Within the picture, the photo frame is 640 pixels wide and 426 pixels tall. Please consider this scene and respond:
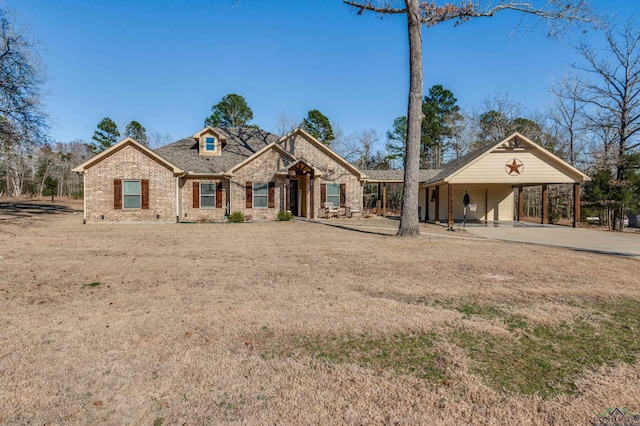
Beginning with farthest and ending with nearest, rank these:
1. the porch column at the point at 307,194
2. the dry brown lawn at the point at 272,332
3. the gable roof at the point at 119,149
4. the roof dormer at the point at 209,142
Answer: the roof dormer at the point at 209,142, the porch column at the point at 307,194, the gable roof at the point at 119,149, the dry brown lawn at the point at 272,332

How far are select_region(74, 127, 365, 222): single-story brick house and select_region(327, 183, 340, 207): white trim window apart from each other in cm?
6

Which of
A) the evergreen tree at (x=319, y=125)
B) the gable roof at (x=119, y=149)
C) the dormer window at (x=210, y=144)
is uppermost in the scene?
the evergreen tree at (x=319, y=125)

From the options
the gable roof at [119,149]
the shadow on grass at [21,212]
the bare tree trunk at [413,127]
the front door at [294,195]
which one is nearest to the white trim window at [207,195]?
the gable roof at [119,149]

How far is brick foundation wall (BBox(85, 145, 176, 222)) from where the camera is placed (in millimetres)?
16984

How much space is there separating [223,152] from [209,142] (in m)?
1.05

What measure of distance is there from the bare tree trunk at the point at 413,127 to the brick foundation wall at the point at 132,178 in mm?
12291

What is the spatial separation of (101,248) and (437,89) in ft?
132

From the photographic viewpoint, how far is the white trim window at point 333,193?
20.9m

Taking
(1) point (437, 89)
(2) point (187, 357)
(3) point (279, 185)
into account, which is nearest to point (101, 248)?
(2) point (187, 357)

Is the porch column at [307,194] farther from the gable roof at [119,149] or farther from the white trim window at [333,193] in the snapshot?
the gable roof at [119,149]

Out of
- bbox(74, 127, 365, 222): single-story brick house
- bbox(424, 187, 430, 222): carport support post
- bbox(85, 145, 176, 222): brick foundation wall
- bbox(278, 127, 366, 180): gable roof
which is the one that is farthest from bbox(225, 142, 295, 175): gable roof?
bbox(424, 187, 430, 222): carport support post

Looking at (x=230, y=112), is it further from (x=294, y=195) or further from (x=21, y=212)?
(x=21, y=212)

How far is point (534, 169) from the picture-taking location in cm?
1727

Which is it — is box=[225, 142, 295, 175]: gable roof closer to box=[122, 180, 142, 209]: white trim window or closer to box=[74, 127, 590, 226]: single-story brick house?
box=[74, 127, 590, 226]: single-story brick house
